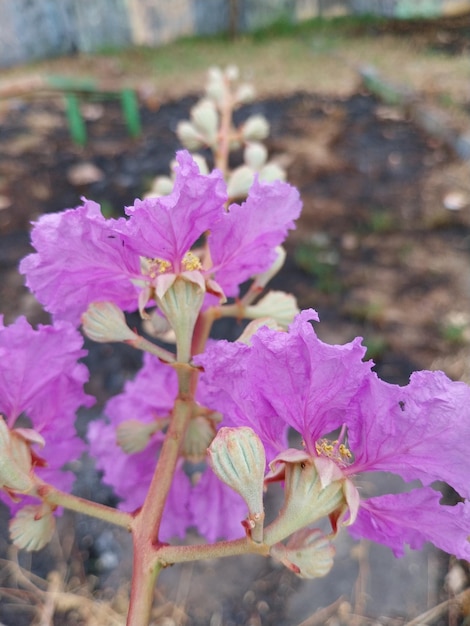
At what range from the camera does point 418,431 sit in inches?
17.1

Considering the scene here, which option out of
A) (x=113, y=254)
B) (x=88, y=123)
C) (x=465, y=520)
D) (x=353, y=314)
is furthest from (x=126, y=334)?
(x=88, y=123)

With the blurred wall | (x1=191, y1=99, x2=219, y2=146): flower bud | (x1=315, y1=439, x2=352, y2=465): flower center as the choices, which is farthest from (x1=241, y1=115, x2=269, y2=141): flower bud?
the blurred wall

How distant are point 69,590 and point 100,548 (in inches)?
5.0

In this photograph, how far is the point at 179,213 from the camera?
0.49 meters

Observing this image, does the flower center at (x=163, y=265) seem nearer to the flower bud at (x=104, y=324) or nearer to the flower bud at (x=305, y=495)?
the flower bud at (x=104, y=324)

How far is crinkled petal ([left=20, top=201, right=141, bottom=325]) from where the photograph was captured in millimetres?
500

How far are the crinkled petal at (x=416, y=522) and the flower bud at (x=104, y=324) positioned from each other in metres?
0.25

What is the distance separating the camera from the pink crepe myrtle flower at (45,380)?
54 cm

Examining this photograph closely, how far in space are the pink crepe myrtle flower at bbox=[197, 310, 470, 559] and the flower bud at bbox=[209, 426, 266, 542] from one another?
3 centimetres

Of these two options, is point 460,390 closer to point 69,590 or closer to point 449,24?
point 69,590

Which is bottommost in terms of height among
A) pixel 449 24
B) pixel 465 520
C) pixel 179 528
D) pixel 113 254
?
pixel 449 24

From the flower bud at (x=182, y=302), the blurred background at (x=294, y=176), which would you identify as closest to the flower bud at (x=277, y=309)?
the flower bud at (x=182, y=302)

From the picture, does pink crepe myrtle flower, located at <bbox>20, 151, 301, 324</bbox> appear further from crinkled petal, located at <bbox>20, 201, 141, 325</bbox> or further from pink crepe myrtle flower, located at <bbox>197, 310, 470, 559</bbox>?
pink crepe myrtle flower, located at <bbox>197, 310, 470, 559</bbox>

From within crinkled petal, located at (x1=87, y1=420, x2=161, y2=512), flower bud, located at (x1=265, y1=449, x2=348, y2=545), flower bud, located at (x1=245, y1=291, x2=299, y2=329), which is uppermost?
flower bud, located at (x1=265, y1=449, x2=348, y2=545)
